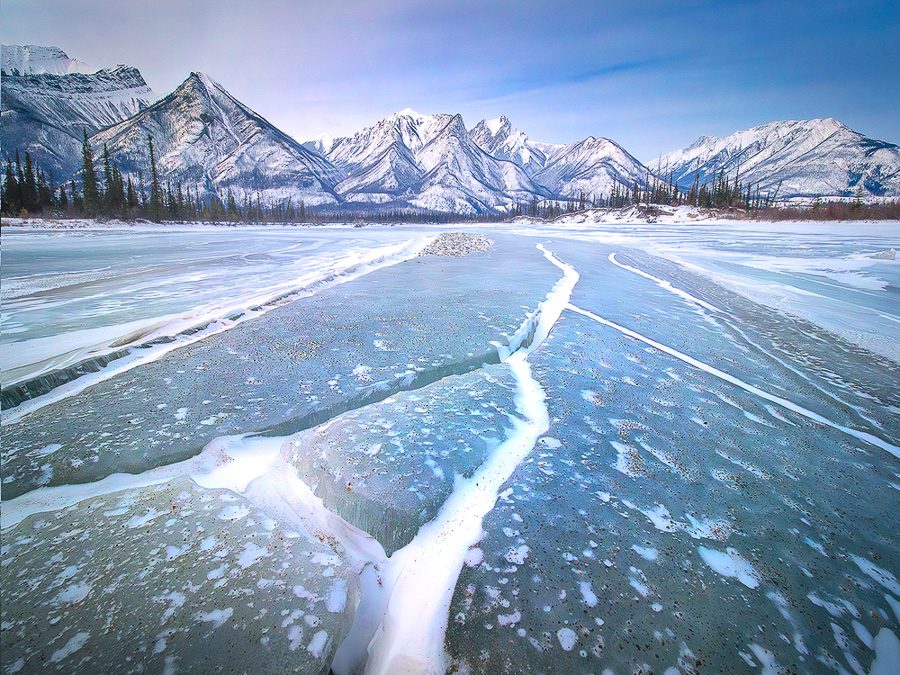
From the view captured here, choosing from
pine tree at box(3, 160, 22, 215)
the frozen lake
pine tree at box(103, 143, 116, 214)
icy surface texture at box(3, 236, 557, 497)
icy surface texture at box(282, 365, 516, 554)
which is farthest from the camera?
pine tree at box(103, 143, 116, 214)

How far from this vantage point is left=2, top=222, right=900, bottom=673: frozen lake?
188 centimetres

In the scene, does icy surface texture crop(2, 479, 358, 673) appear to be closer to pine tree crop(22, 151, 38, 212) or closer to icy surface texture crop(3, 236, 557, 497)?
icy surface texture crop(3, 236, 557, 497)

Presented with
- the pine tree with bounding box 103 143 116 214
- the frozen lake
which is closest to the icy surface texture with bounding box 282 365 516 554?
the frozen lake

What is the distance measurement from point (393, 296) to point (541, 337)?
13.4 ft

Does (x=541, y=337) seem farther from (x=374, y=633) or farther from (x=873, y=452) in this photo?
(x=374, y=633)

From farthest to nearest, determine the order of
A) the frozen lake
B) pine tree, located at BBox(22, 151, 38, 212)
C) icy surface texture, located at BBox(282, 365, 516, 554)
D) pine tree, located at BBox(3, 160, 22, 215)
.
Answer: pine tree, located at BBox(22, 151, 38, 212) < pine tree, located at BBox(3, 160, 22, 215) < icy surface texture, located at BBox(282, 365, 516, 554) < the frozen lake

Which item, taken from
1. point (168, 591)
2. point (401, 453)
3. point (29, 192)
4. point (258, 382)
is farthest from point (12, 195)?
point (168, 591)

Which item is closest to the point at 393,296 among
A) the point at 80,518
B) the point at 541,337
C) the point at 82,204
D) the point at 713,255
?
the point at 541,337

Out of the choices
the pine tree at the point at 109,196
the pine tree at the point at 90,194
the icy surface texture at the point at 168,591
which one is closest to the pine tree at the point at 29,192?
the pine tree at the point at 90,194

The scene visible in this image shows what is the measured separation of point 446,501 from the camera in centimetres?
273

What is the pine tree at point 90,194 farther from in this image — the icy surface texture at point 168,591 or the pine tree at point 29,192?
the icy surface texture at point 168,591

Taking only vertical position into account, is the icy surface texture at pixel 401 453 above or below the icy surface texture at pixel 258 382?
below

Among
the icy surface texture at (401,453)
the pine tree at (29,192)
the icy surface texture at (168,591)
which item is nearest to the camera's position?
the icy surface texture at (168,591)

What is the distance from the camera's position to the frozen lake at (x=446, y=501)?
6.16ft
